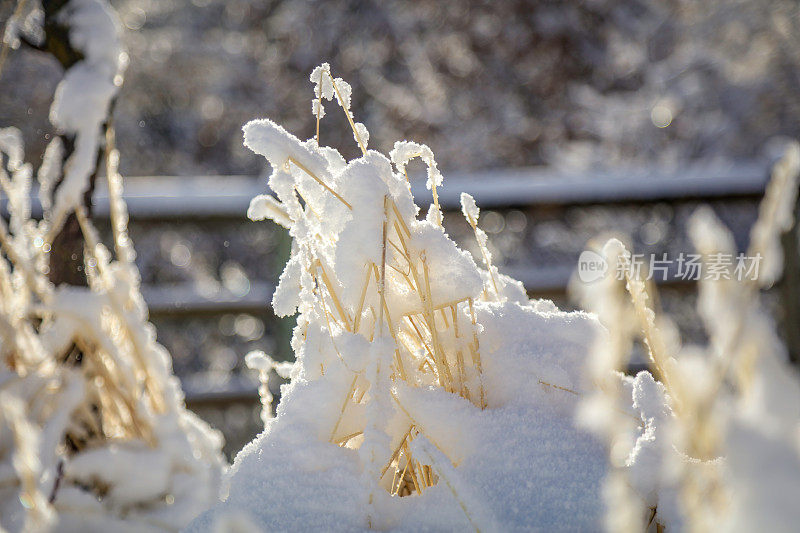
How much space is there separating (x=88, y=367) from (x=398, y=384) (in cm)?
23

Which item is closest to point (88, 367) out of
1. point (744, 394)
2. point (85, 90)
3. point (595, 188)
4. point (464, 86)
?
point (85, 90)

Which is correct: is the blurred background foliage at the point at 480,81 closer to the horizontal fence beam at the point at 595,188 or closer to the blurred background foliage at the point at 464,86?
the blurred background foliage at the point at 464,86

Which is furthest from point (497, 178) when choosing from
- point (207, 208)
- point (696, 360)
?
point (696, 360)

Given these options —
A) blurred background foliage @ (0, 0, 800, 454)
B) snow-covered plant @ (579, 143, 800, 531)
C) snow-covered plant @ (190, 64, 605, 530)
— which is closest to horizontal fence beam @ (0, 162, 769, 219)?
snow-covered plant @ (190, 64, 605, 530)

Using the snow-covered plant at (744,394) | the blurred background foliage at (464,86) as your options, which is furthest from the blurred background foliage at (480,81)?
the snow-covered plant at (744,394)

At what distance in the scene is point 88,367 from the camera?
1.72ft

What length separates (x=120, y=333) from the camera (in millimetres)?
557

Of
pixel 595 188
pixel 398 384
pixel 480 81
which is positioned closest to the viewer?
pixel 398 384

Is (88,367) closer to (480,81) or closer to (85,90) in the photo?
(85,90)

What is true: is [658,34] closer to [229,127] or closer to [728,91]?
[728,91]

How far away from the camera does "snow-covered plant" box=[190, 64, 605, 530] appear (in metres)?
0.42

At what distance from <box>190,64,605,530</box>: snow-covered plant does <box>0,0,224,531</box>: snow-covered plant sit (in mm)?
109

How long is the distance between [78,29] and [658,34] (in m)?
5.08

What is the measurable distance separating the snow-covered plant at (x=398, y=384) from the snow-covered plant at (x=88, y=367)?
0.36 feet
